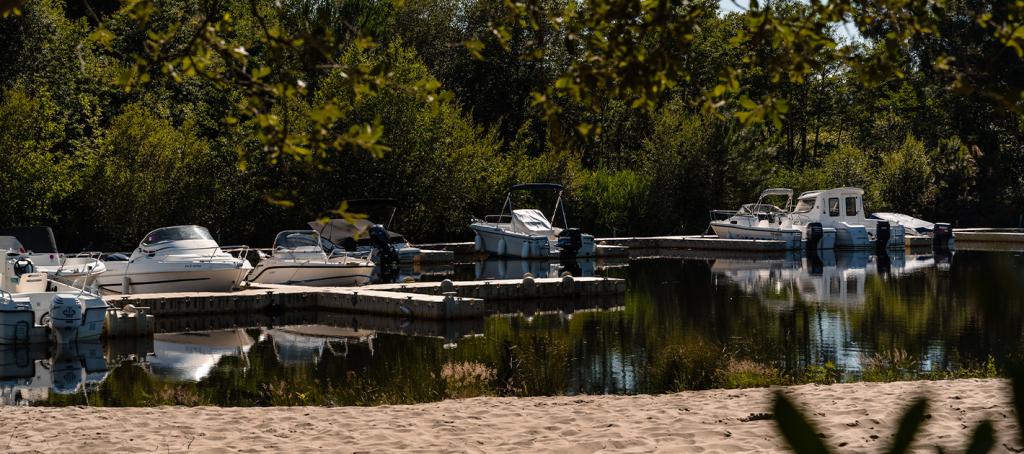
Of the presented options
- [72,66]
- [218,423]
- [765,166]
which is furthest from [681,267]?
[218,423]

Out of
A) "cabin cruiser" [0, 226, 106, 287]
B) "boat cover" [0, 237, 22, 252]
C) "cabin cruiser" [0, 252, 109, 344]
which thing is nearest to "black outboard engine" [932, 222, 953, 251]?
"cabin cruiser" [0, 226, 106, 287]

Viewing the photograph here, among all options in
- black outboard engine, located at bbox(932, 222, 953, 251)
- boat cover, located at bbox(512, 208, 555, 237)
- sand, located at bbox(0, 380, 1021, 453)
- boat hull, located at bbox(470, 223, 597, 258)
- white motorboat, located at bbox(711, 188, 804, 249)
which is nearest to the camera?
sand, located at bbox(0, 380, 1021, 453)

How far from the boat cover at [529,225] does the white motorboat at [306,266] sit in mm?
13791

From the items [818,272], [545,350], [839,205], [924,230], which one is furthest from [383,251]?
[924,230]

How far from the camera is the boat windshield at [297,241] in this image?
100ft

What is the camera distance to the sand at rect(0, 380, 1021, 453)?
9906 millimetres

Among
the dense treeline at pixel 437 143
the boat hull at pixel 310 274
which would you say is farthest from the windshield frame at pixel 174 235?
the dense treeline at pixel 437 143

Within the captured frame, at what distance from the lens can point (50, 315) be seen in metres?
20.5

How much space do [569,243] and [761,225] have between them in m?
10.4

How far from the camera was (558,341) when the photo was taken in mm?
20328

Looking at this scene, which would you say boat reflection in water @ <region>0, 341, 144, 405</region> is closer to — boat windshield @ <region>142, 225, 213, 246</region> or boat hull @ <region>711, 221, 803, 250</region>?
boat windshield @ <region>142, 225, 213, 246</region>

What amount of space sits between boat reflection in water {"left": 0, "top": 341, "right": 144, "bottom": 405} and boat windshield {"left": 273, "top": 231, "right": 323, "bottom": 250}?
997 cm

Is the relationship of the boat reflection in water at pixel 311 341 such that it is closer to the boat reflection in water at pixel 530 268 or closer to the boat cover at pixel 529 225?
the boat reflection in water at pixel 530 268

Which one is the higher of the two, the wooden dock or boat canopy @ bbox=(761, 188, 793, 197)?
boat canopy @ bbox=(761, 188, 793, 197)
